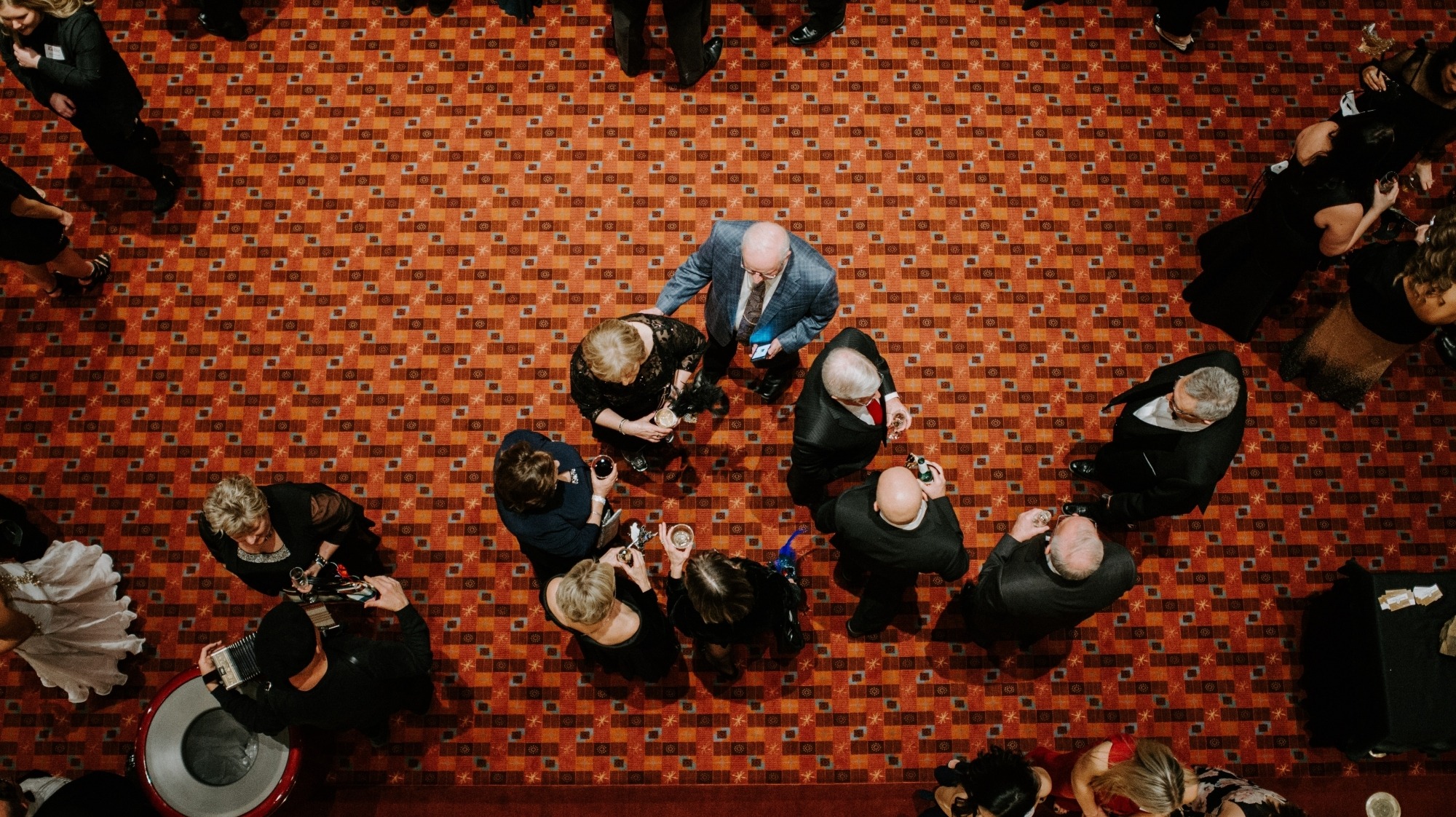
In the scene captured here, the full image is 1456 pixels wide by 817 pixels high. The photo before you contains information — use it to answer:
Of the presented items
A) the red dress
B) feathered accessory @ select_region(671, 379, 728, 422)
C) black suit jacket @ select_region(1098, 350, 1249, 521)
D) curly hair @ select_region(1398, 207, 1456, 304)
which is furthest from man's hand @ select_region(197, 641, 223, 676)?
curly hair @ select_region(1398, 207, 1456, 304)

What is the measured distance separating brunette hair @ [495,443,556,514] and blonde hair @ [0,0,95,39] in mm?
3564

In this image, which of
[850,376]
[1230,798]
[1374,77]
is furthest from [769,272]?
[1374,77]

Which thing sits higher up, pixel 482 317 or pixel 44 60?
pixel 44 60

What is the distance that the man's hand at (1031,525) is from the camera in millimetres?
4680

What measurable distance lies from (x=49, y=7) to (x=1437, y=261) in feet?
23.8

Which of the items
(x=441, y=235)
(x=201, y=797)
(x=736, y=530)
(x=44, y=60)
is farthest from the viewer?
(x=441, y=235)

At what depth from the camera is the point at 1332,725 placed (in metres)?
5.01

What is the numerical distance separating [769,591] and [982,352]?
2.38 meters

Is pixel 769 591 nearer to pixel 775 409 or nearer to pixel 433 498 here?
pixel 775 409

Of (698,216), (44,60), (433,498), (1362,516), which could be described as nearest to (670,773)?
(433,498)

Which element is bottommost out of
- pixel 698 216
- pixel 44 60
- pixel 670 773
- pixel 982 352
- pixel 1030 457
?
pixel 670 773

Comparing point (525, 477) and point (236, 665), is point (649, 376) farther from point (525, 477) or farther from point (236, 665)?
point (236, 665)

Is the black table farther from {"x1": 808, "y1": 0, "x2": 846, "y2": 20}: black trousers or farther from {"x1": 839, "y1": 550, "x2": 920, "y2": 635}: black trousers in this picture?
{"x1": 808, "y1": 0, "x2": 846, "y2": 20}: black trousers

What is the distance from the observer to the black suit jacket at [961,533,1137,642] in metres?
4.21
